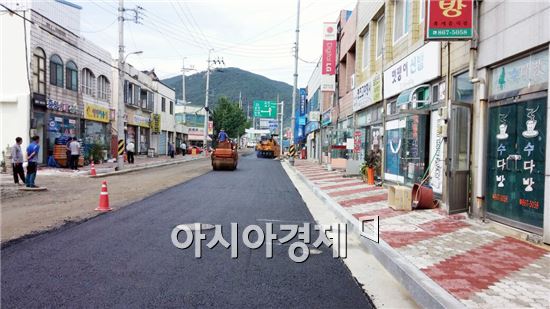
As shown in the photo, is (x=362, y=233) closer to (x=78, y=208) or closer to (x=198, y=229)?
(x=198, y=229)

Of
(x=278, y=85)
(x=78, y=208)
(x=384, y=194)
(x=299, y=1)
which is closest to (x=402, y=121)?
(x=384, y=194)

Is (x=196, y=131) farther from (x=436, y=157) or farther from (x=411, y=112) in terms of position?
(x=436, y=157)

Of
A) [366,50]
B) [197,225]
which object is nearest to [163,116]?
[366,50]

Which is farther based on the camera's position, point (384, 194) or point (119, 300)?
Answer: point (384, 194)

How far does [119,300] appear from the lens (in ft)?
13.9

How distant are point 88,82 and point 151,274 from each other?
26867 mm

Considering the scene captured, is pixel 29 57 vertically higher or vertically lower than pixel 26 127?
higher

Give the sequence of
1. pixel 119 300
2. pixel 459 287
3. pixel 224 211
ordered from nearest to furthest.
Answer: pixel 119 300, pixel 459 287, pixel 224 211

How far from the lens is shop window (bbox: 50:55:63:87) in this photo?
23656 millimetres

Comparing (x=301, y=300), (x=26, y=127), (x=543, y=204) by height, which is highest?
(x=26, y=127)

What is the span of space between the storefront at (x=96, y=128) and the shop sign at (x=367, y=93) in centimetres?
1663

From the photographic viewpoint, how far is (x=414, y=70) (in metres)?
12.5

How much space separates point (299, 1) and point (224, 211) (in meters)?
32.9

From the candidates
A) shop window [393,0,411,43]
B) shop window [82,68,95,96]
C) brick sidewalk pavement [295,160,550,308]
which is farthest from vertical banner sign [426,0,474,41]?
shop window [82,68,95,96]
